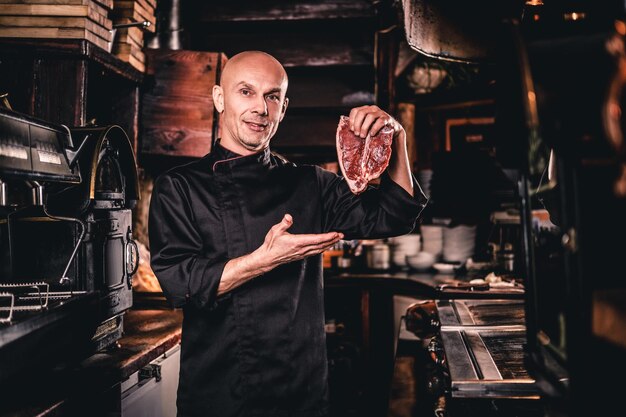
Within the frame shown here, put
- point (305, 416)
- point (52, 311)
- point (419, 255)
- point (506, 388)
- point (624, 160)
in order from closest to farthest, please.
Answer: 1. point (624, 160)
2. point (506, 388)
3. point (52, 311)
4. point (305, 416)
5. point (419, 255)

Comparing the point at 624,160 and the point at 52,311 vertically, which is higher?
the point at 624,160

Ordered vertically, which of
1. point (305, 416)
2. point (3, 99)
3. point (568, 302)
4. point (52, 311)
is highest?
point (3, 99)

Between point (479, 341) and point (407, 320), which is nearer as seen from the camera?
point (479, 341)

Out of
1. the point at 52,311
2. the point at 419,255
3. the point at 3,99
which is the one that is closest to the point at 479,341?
the point at 52,311

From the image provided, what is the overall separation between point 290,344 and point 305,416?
0.90 ft

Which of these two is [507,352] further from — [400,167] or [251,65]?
[251,65]

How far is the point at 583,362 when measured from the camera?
1.07m

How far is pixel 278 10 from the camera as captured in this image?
5098 mm

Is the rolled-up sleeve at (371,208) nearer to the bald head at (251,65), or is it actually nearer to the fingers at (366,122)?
the fingers at (366,122)

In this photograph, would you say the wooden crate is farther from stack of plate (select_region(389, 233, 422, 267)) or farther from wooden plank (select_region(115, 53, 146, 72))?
stack of plate (select_region(389, 233, 422, 267))

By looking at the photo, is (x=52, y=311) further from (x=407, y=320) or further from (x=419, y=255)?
(x=419, y=255)

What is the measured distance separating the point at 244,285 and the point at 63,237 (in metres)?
0.79

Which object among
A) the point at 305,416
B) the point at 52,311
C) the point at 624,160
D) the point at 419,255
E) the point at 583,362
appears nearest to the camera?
the point at 624,160

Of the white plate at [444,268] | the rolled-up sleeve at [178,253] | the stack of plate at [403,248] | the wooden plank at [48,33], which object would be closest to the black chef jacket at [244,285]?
the rolled-up sleeve at [178,253]
